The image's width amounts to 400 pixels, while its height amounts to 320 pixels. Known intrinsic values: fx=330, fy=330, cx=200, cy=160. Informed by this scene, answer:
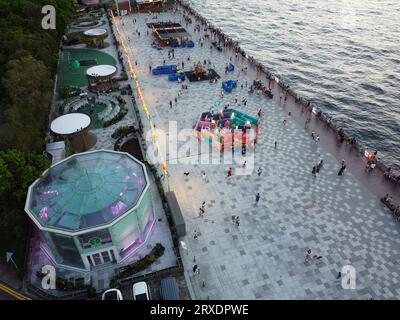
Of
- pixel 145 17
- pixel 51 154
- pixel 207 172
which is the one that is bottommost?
pixel 207 172

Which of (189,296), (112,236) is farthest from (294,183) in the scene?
(112,236)

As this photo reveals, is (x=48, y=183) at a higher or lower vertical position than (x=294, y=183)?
higher

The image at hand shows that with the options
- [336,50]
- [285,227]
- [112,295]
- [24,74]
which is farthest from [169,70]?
[336,50]

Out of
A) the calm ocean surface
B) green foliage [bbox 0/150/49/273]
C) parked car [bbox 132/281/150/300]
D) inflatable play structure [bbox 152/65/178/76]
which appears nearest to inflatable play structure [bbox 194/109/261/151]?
inflatable play structure [bbox 152/65/178/76]

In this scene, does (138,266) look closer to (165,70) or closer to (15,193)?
(15,193)

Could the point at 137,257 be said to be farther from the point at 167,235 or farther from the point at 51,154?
the point at 51,154

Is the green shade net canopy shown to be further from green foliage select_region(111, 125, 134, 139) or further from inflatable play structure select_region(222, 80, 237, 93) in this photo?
inflatable play structure select_region(222, 80, 237, 93)
